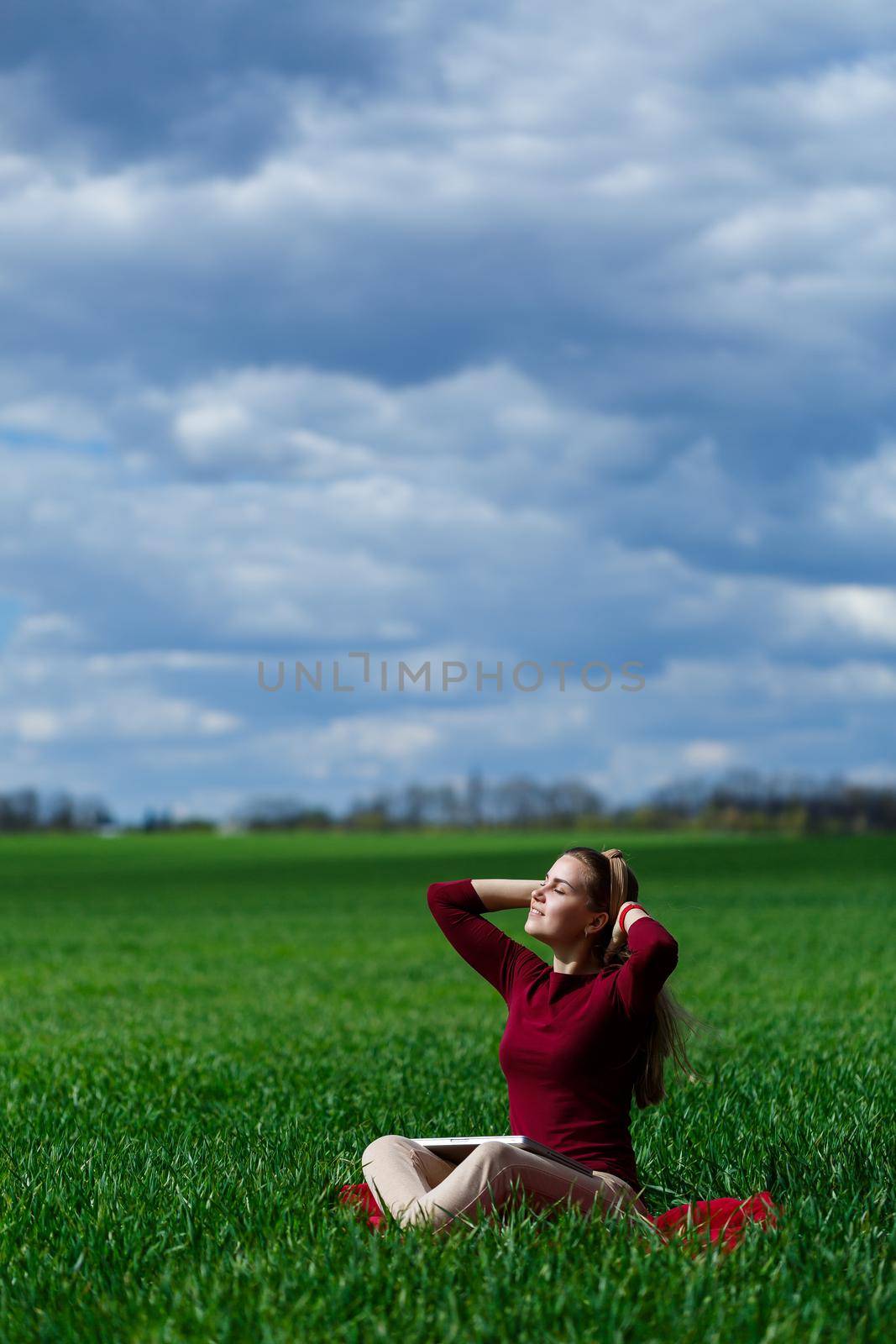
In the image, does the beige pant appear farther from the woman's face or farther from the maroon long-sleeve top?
the woman's face

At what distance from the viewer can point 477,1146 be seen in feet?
17.7

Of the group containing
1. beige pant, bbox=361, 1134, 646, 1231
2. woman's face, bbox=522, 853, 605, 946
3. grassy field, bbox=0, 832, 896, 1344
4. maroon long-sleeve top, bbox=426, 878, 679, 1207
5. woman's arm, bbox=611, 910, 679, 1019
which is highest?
woman's face, bbox=522, 853, 605, 946

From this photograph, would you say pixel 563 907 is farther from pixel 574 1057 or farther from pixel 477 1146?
pixel 477 1146

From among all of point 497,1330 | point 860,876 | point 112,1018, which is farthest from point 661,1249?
point 860,876

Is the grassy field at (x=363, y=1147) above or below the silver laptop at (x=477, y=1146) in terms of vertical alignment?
below

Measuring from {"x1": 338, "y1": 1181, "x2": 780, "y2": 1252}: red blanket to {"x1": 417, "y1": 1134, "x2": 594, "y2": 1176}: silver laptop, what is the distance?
1.13ft

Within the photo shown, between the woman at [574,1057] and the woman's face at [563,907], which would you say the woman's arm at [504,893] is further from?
the woman's face at [563,907]

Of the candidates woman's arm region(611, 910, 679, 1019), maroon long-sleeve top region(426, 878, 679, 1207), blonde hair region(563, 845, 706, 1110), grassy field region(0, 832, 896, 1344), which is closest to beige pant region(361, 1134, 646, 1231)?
grassy field region(0, 832, 896, 1344)

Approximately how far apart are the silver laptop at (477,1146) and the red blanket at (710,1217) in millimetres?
344

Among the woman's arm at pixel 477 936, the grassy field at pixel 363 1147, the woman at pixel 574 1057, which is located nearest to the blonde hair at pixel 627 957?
the woman at pixel 574 1057

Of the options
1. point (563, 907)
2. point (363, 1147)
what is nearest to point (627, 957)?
Result: point (563, 907)

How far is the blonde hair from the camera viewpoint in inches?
224

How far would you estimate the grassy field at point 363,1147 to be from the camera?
4328mm

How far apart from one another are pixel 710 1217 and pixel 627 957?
3.68 ft
